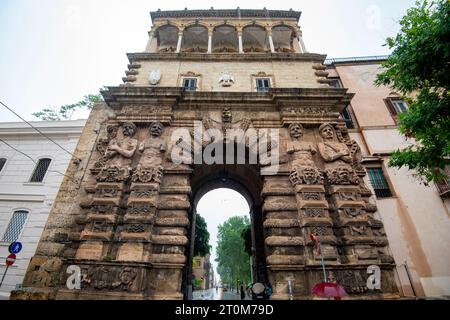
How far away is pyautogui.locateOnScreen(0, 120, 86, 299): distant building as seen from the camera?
1004 cm

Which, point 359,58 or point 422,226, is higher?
point 359,58

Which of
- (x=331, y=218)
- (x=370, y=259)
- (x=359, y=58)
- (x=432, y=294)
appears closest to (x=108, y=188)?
(x=331, y=218)

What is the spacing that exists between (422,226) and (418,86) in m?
6.54

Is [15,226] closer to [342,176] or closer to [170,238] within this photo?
[170,238]

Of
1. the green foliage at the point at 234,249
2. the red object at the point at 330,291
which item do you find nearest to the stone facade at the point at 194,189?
the red object at the point at 330,291

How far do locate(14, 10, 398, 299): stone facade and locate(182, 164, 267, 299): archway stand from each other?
10cm

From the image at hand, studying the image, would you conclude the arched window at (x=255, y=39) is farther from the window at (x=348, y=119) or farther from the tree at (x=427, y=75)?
the tree at (x=427, y=75)

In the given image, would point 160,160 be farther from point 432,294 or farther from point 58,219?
point 432,294

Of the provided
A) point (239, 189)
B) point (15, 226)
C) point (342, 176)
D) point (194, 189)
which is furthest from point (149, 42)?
point (342, 176)

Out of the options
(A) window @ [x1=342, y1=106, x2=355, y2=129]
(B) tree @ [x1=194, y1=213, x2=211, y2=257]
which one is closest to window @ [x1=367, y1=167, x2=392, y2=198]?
(A) window @ [x1=342, y1=106, x2=355, y2=129]

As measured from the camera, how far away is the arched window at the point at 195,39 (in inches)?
559
